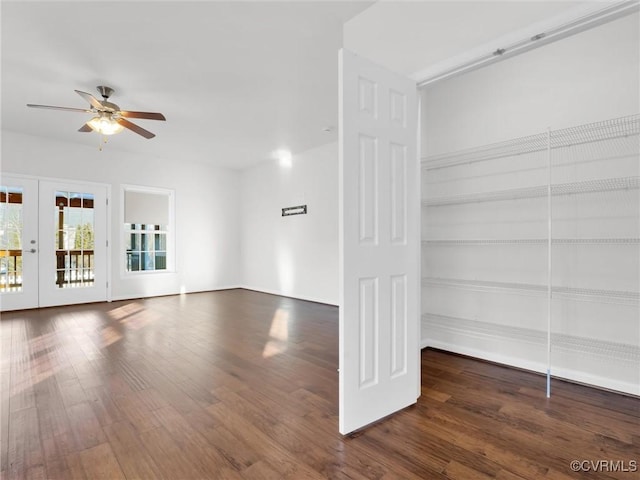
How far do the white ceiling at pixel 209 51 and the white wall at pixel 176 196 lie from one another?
0.62m

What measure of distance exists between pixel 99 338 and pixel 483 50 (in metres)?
4.40

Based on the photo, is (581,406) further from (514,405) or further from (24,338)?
(24,338)

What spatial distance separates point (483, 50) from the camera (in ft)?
6.11

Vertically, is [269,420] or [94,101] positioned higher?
[94,101]

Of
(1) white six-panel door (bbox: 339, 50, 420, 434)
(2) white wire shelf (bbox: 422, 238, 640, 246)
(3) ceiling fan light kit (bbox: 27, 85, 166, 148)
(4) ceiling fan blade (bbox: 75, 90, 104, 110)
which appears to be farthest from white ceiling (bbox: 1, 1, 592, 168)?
(2) white wire shelf (bbox: 422, 238, 640, 246)

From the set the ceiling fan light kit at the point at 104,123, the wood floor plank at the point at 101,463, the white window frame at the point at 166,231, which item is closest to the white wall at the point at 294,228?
the white window frame at the point at 166,231

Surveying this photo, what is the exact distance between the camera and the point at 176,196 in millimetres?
6773

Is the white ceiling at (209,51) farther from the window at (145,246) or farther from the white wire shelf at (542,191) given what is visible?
the window at (145,246)

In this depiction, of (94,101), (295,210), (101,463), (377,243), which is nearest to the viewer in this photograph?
(101,463)

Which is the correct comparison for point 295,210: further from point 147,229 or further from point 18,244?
point 18,244

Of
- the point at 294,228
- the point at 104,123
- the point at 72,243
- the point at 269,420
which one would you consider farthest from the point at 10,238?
the point at 269,420

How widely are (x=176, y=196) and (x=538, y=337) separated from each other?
6.59 meters

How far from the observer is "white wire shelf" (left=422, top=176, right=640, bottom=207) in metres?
2.20

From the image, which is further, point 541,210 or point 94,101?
point 94,101
